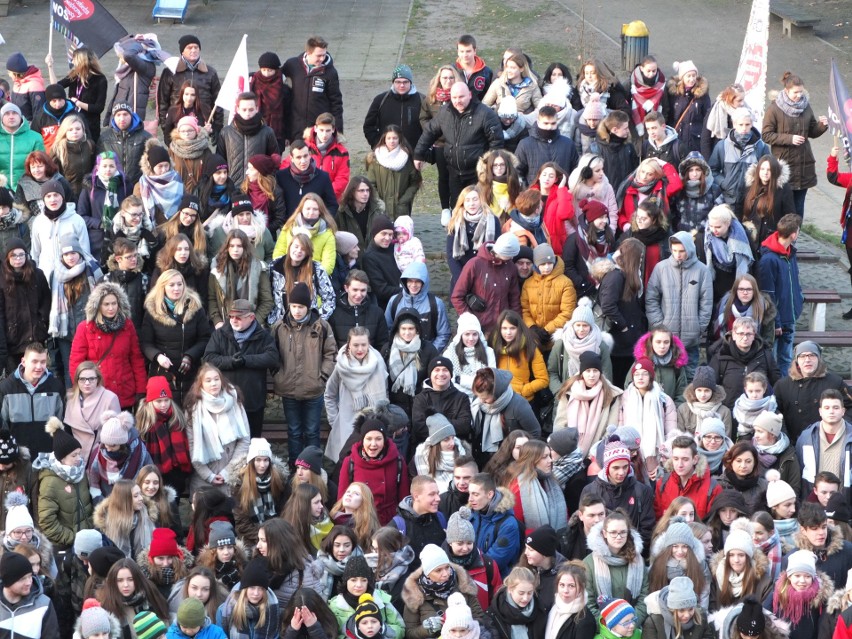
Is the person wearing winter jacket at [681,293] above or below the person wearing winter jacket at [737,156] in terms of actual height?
below

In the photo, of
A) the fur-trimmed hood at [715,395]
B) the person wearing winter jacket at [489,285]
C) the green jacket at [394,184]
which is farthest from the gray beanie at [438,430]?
the green jacket at [394,184]

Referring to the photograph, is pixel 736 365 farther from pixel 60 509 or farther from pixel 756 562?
pixel 60 509

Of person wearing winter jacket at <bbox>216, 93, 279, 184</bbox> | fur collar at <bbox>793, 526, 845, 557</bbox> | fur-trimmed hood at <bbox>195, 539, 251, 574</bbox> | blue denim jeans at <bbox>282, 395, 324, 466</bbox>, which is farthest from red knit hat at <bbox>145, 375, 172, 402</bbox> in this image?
fur collar at <bbox>793, 526, 845, 557</bbox>

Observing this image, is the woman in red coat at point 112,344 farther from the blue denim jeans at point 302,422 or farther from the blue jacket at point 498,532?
the blue jacket at point 498,532

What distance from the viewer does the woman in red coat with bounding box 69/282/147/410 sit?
43.1 ft

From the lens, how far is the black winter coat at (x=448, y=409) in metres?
12.9

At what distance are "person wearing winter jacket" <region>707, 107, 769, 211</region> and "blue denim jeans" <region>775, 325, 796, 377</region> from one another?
5.03 feet

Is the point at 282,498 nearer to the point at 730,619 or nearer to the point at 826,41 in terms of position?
the point at 730,619

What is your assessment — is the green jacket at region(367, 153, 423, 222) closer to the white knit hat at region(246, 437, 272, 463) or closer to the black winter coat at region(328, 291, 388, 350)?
the black winter coat at region(328, 291, 388, 350)

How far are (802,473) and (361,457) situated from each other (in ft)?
11.0

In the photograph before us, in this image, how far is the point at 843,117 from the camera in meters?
16.5

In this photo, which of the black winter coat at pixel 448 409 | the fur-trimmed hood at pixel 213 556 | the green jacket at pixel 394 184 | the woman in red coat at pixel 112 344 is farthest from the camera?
the green jacket at pixel 394 184

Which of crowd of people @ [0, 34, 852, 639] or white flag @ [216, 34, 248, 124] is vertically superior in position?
white flag @ [216, 34, 248, 124]

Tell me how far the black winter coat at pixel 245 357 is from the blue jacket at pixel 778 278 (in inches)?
176
